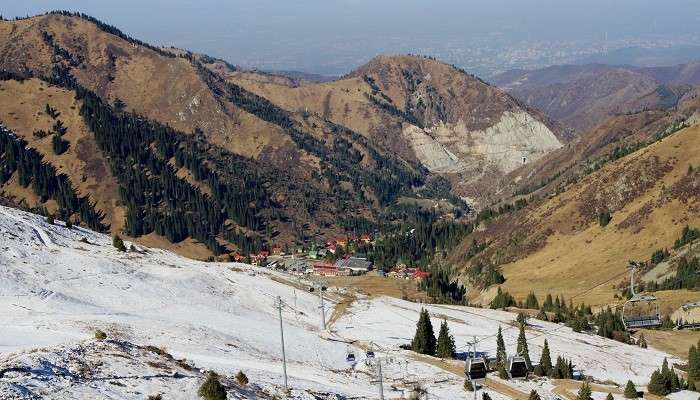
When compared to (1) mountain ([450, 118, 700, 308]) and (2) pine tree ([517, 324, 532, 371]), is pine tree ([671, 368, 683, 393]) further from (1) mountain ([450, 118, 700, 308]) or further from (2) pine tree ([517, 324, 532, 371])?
(1) mountain ([450, 118, 700, 308])

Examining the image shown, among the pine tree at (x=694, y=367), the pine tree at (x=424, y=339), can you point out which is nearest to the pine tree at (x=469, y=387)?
the pine tree at (x=424, y=339)

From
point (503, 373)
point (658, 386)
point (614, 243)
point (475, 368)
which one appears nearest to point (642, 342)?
point (658, 386)

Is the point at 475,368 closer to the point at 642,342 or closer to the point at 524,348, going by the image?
the point at 524,348

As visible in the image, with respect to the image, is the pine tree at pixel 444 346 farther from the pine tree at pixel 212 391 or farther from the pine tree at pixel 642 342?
the pine tree at pixel 212 391

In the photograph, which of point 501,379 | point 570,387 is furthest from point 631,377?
point 501,379

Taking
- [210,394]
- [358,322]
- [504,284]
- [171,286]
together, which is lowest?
[504,284]

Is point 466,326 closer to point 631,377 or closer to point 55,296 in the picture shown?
point 631,377

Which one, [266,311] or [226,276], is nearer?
[266,311]
